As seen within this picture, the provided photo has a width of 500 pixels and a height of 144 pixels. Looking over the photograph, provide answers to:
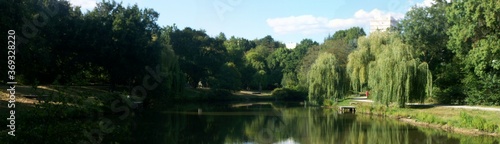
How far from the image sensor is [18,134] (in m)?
9.25

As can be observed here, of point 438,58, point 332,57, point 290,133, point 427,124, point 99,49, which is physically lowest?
point 290,133

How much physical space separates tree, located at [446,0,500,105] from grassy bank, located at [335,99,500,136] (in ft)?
11.6

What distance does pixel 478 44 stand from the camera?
88.6 feet

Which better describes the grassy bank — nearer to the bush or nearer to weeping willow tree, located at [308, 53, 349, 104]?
weeping willow tree, located at [308, 53, 349, 104]

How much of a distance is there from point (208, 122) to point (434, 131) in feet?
43.7

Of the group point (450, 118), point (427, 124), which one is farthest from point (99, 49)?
point (450, 118)

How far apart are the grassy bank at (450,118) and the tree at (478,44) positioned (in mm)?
3539

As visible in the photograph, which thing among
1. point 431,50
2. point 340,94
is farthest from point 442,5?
point 340,94

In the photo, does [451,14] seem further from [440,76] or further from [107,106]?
[107,106]

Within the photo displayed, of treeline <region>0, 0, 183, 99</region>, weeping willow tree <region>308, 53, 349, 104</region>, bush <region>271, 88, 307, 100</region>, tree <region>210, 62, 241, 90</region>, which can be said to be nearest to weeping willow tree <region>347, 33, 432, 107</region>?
weeping willow tree <region>308, 53, 349, 104</region>

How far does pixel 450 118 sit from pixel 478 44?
573cm

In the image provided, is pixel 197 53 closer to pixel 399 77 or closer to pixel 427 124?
pixel 399 77

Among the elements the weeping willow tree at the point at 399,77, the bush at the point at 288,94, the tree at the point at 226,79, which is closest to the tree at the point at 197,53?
the tree at the point at 226,79

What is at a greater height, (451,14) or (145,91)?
(451,14)
